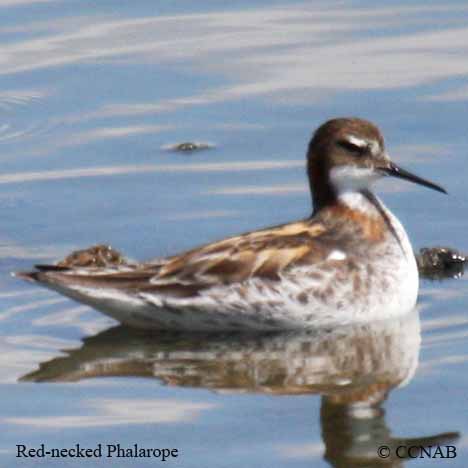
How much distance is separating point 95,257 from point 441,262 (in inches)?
111

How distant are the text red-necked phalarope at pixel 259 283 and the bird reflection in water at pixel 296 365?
14cm

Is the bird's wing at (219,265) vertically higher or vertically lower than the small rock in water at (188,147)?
lower

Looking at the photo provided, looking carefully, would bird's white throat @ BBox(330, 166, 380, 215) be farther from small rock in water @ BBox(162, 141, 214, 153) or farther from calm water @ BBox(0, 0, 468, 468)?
small rock in water @ BBox(162, 141, 214, 153)

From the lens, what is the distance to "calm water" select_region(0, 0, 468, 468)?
13695 millimetres

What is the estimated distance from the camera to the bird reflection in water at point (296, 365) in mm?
13812

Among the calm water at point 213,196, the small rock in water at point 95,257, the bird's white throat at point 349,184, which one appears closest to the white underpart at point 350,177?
the bird's white throat at point 349,184

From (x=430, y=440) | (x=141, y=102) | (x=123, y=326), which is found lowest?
(x=430, y=440)

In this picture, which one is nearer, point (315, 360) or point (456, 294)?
point (315, 360)

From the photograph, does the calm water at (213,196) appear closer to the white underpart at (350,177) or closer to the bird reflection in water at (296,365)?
the bird reflection in water at (296,365)

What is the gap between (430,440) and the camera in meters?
13.2

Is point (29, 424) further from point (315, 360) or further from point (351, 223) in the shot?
point (351, 223)

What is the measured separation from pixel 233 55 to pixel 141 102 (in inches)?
68.7

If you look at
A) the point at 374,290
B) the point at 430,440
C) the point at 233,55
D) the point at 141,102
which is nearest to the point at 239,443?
the point at 430,440

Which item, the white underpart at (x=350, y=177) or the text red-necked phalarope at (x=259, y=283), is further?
the white underpart at (x=350, y=177)
